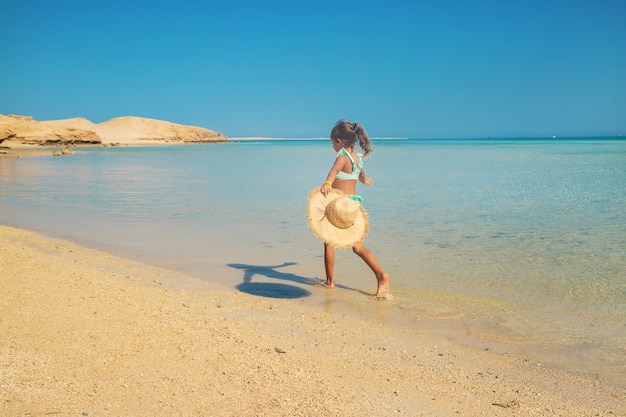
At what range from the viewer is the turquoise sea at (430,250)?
4844mm

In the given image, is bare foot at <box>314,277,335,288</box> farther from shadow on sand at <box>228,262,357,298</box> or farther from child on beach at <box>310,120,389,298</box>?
child on beach at <box>310,120,389,298</box>

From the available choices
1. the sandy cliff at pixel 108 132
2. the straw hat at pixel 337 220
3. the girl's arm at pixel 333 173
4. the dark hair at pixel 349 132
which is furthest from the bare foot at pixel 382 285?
the sandy cliff at pixel 108 132

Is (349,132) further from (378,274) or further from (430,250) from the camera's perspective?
(430,250)

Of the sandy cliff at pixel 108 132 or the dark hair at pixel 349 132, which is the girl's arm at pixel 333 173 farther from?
the sandy cliff at pixel 108 132

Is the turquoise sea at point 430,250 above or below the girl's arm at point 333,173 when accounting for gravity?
below

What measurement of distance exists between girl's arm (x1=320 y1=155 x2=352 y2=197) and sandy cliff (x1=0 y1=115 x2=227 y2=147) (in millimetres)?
58357

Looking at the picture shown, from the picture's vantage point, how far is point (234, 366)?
341 centimetres

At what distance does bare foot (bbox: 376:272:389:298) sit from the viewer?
566cm

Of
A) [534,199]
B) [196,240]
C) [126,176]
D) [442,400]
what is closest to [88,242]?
[196,240]

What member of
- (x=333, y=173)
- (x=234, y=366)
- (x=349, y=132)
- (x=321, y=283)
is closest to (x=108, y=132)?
(x=321, y=283)

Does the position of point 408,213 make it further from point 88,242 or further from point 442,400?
point 442,400

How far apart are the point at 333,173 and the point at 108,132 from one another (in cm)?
11222

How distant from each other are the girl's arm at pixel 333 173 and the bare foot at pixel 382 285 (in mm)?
1062

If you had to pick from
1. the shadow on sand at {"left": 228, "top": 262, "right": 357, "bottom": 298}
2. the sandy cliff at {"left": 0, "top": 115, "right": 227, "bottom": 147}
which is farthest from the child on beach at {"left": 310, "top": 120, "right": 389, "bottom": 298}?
the sandy cliff at {"left": 0, "top": 115, "right": 227, "bottom": 147}
